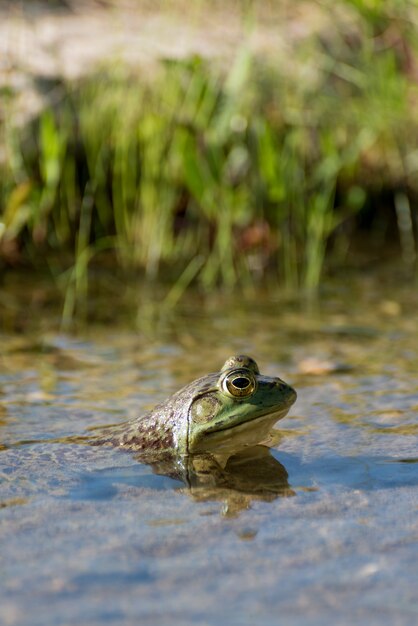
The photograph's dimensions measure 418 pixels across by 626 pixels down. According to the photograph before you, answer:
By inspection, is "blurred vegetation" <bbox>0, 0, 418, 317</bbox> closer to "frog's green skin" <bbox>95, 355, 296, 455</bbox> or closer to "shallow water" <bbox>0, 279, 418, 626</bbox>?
"shallow water" <bbox>0, 279, 418, 626</bbox>

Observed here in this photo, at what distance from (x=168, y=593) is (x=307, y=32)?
6173 millimetres

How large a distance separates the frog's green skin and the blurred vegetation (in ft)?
7.58

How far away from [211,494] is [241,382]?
0.44 meters

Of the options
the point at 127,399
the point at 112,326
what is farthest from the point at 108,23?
the point at 127,399

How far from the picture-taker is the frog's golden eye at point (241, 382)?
11.1ft

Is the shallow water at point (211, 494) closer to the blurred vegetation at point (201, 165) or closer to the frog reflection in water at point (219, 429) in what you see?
the frog reflection in water at point (219, 429)

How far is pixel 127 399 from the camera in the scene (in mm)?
4305

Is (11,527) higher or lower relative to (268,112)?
lower

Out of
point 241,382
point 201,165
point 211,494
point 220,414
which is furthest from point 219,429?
point 201,165

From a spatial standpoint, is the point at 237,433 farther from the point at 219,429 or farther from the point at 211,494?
the point at 211,494

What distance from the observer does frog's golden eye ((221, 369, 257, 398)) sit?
3389 millimetres

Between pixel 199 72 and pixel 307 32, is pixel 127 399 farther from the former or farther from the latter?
pixel 307 32

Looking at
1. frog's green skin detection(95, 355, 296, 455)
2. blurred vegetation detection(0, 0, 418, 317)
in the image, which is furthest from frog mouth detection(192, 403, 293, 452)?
blurred vegetation detection(0, 0, 418, 317)

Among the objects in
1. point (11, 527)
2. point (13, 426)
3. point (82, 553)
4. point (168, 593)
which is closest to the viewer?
point (168, 593)
